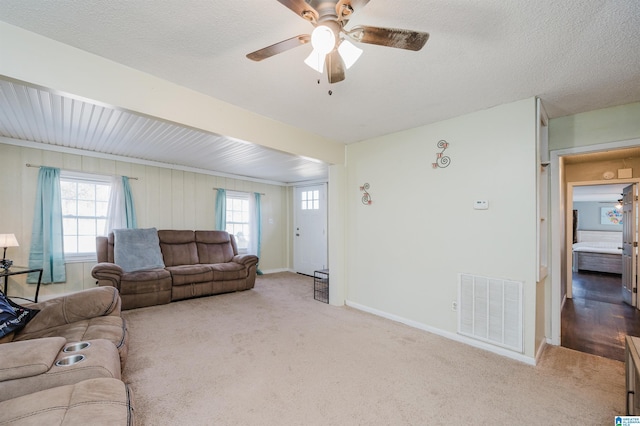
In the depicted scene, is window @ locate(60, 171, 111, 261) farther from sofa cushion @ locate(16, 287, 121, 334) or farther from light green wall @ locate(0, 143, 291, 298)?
sofa cushion @ locate(16, 287, 121, 334)

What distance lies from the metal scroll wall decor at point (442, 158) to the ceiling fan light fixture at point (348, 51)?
1913 millimetres

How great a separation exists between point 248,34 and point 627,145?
348cm

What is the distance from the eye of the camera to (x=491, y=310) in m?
2.65

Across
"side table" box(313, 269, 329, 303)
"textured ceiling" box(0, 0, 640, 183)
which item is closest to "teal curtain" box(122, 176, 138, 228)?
"textured ceiling" box(0, 0, 640, 183)

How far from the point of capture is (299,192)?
263 inches

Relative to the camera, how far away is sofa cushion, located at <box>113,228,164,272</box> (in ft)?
13.3

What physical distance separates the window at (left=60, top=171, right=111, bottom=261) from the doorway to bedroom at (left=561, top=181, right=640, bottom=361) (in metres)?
6.57

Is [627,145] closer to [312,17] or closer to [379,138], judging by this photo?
[379,138]

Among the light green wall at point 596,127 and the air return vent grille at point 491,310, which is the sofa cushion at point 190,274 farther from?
the light green wall at point 596,127

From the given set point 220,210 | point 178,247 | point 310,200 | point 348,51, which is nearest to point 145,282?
point 178,247

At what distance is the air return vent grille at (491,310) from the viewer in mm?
2502

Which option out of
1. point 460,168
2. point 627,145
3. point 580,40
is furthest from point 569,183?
point 580,40

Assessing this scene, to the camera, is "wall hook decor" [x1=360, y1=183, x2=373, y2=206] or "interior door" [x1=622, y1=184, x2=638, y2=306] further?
"interior door" [x1=622, y1=184, x2=638, y2=306]

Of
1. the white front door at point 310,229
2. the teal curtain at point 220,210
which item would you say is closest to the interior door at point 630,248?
the white front door at point 310,229
